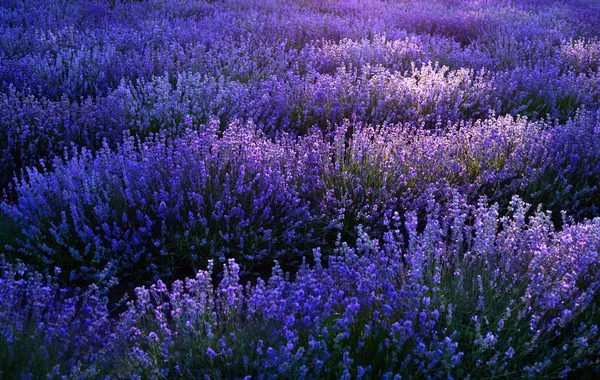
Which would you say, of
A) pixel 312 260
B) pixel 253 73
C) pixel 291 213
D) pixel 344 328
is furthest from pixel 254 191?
pixel 253 73

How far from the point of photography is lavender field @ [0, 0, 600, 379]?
2.08 m

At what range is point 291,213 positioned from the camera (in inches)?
128

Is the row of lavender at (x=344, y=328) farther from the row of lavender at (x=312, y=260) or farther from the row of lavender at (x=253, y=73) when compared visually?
the row of lavender at (x=253, y=73)

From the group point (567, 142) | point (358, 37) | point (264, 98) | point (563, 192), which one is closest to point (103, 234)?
point (264, 98)

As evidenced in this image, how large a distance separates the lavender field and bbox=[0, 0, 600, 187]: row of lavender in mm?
30

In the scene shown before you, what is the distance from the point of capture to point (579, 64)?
20.4 ft

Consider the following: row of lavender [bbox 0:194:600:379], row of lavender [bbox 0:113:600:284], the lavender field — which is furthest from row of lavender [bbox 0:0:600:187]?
row of lavender [bbox 0:194:600:379]

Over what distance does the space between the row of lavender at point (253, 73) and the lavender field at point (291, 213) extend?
3 cm

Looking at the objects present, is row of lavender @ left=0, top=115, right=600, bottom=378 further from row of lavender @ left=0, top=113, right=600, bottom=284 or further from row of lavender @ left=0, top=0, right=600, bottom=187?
row of lavender @ left=0, top=0, right=600, bottom=187

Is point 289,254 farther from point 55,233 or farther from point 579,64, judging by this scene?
point 579,64

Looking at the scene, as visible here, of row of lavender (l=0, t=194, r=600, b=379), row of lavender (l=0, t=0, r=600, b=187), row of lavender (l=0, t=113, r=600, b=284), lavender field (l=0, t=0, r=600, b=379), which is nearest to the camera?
row of lavender (l=0, t=194, r=600, b=379)

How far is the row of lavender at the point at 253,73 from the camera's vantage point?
14.2 ft

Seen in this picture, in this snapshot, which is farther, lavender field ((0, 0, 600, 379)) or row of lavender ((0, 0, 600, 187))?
row of lavender ((0, 0, 600, 187))

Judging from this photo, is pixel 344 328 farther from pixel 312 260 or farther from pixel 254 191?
pixel 254 191
